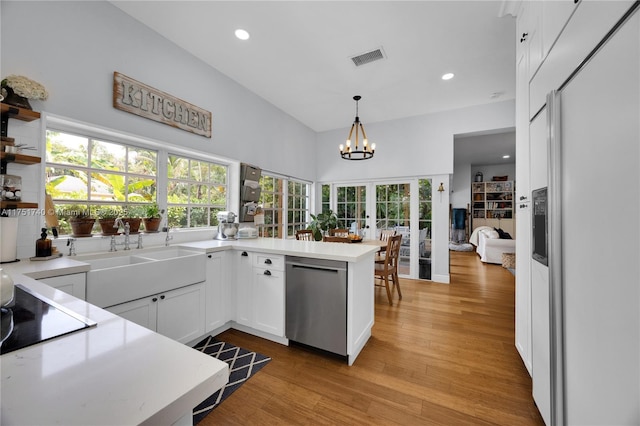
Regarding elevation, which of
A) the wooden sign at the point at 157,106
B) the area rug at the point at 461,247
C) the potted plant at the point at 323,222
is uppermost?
the wooden sign at the point at 157,106

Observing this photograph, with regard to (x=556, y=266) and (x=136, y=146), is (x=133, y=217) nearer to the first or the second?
(x=136, y=146)

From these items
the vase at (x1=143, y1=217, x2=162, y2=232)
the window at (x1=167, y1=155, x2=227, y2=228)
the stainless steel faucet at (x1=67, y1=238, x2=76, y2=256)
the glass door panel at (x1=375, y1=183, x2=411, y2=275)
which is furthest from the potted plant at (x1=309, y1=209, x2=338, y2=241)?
the stainless steel faucet at (x1=67, y1=238, x2=76, y2=256)

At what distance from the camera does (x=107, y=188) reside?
238 cm

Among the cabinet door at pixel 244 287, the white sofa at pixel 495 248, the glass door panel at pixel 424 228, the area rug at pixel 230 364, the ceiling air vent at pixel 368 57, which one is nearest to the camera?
the area rug at pixel 230 364

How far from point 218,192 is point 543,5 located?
136 inches

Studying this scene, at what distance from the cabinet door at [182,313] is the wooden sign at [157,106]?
169cm

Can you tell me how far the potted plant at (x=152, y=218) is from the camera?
2.58 m

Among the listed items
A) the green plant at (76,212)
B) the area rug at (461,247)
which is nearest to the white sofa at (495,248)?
the area rug at (461,247)

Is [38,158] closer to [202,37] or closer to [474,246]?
[202,37]

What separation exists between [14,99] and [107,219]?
997mm

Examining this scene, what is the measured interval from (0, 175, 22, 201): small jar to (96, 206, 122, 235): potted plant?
58 centimetres

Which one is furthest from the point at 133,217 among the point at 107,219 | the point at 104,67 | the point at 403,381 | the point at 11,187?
the point at 403,381

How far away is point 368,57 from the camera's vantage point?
2938 mm

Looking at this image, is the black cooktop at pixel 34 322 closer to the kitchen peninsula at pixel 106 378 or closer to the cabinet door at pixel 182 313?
the kitchen peninsula at pixel 106 378
